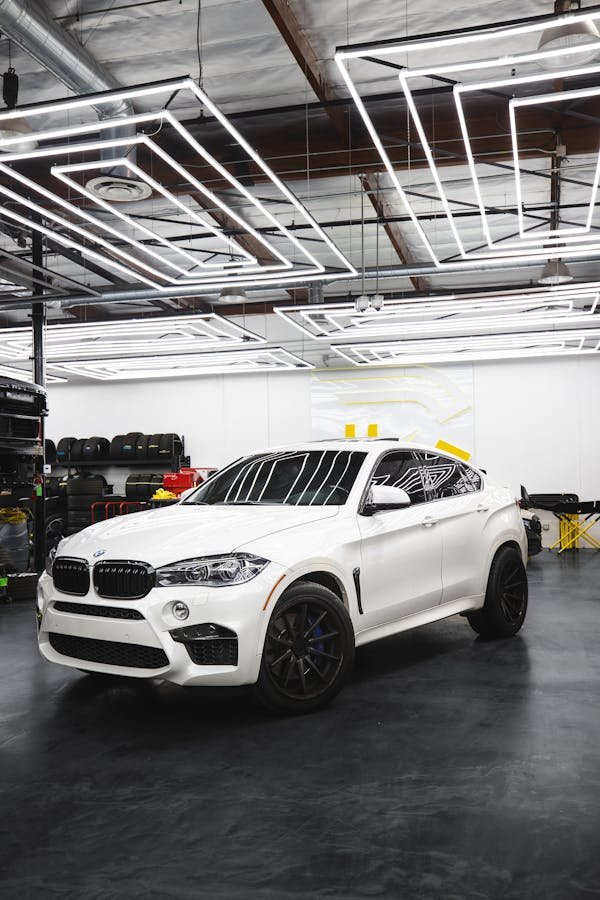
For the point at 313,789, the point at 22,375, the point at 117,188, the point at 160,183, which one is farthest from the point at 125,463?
the point at 313,789

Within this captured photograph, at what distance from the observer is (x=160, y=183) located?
21.2 ft

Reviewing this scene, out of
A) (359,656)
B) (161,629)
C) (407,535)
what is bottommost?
(359,656)

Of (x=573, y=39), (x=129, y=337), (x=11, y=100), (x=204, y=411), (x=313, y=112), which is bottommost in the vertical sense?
(x=204, y=411)

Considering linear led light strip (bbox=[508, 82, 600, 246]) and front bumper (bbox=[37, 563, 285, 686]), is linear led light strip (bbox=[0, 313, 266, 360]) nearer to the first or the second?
linear led light strip (bbox=[508, 82, 600, 246])

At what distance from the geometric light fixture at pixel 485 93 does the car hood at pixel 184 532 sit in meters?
2.40

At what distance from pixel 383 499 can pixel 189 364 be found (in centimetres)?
909

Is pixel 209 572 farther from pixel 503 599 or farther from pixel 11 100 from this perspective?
pixel 11 100

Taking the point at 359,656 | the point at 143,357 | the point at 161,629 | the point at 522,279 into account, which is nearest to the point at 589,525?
the point at 522,279

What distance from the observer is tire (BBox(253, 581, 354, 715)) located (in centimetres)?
375

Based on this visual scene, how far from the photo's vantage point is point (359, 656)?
17.0 ft

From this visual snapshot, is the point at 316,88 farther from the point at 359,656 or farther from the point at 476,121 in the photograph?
the point at 359,656

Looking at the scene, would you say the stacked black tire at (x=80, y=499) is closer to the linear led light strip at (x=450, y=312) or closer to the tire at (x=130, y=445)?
the tire at (x=130, y=445)

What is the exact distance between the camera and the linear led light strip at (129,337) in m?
9.44

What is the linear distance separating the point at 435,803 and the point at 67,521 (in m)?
13.3
